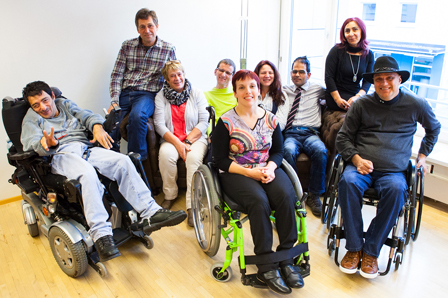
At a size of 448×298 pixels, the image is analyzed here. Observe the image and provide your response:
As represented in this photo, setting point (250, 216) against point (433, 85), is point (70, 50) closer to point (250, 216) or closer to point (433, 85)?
point (250, 216)

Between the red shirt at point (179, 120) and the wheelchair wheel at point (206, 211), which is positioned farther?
the red shirt at point (179, 120)

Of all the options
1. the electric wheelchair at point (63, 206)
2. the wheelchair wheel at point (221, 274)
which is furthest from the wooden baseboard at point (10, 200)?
the wheelchair wheel at point (221, 274)

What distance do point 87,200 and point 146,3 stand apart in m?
2.18

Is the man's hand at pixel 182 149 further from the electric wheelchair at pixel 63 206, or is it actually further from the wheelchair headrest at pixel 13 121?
the wheelchair headrest at pixel 13 121

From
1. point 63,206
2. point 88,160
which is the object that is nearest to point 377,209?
point 88,160

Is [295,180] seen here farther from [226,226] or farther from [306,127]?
[306,127]

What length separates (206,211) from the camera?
91.8 inches

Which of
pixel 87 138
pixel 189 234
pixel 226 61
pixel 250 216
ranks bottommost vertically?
pixel 189 234

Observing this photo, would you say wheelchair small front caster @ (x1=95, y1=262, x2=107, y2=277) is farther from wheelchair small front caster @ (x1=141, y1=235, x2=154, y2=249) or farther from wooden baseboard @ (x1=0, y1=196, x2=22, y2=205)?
wooden baseboard @ (x1=0, y1=196, x2=22, y2=205)

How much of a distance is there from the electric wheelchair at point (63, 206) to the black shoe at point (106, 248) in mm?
108

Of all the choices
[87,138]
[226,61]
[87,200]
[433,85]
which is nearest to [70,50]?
[87,138]

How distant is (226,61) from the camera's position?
309 centimetres

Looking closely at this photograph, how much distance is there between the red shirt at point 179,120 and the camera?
3.05 m

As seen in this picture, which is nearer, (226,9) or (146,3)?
(146,3)
